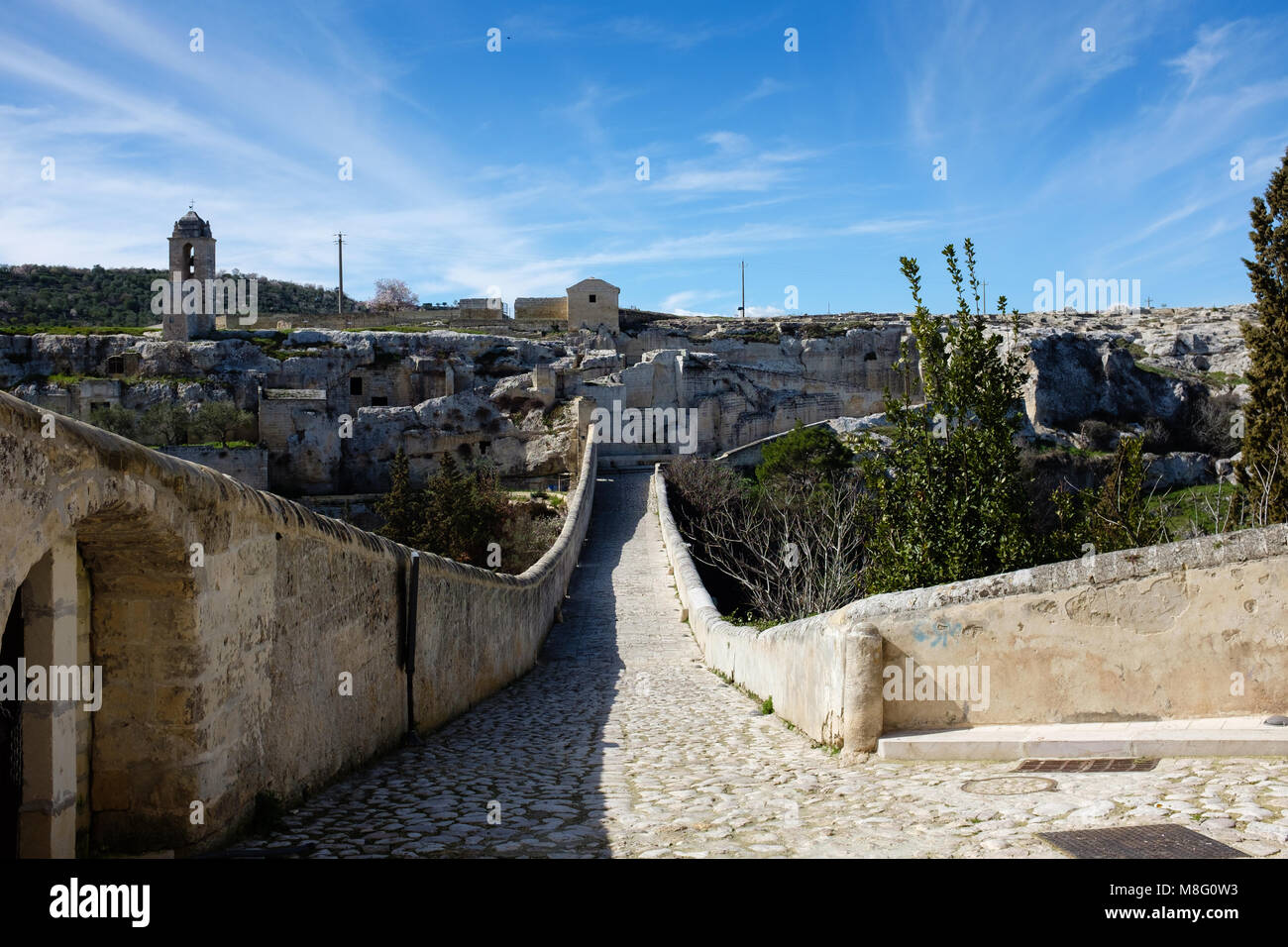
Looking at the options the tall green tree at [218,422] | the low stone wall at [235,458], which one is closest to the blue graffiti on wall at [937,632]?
the low stone wall at [235,458]

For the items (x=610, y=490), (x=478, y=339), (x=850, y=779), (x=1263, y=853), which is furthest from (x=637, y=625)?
(x=478, y=339)

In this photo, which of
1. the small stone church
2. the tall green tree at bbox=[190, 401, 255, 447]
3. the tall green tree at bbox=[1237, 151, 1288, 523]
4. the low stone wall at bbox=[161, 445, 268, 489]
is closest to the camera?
the tall green tree at bbox=[1237, 151, 1288, 523]

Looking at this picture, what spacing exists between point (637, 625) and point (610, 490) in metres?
16.5

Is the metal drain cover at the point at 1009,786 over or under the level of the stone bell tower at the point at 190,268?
under

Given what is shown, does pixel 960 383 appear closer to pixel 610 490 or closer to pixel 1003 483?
pixel 1003 483

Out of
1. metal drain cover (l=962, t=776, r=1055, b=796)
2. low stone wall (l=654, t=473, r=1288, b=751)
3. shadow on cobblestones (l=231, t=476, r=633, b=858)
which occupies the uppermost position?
low stone wall (l=654, t=473, r=1288, b=751)

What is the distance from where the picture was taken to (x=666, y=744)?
700cm

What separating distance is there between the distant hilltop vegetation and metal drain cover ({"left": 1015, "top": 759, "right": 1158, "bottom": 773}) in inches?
2584

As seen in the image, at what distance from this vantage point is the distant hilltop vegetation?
68.9 metres

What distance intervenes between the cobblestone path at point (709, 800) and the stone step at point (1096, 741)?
0.29 feet

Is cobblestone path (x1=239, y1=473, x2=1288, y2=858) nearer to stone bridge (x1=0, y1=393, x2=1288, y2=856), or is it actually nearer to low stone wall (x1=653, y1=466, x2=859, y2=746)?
stone bridge (x1=0, y1=393, x2=1288, y2=856)

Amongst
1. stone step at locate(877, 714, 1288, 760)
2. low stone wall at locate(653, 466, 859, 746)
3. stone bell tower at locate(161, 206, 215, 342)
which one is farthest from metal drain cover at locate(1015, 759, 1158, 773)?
stone bell tower at locate(161, 206, 215, 342)

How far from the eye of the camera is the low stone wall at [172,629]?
2879 millimetres

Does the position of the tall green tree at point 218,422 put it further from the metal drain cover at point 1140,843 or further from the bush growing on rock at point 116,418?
the metal drain cover at point 1140,843
